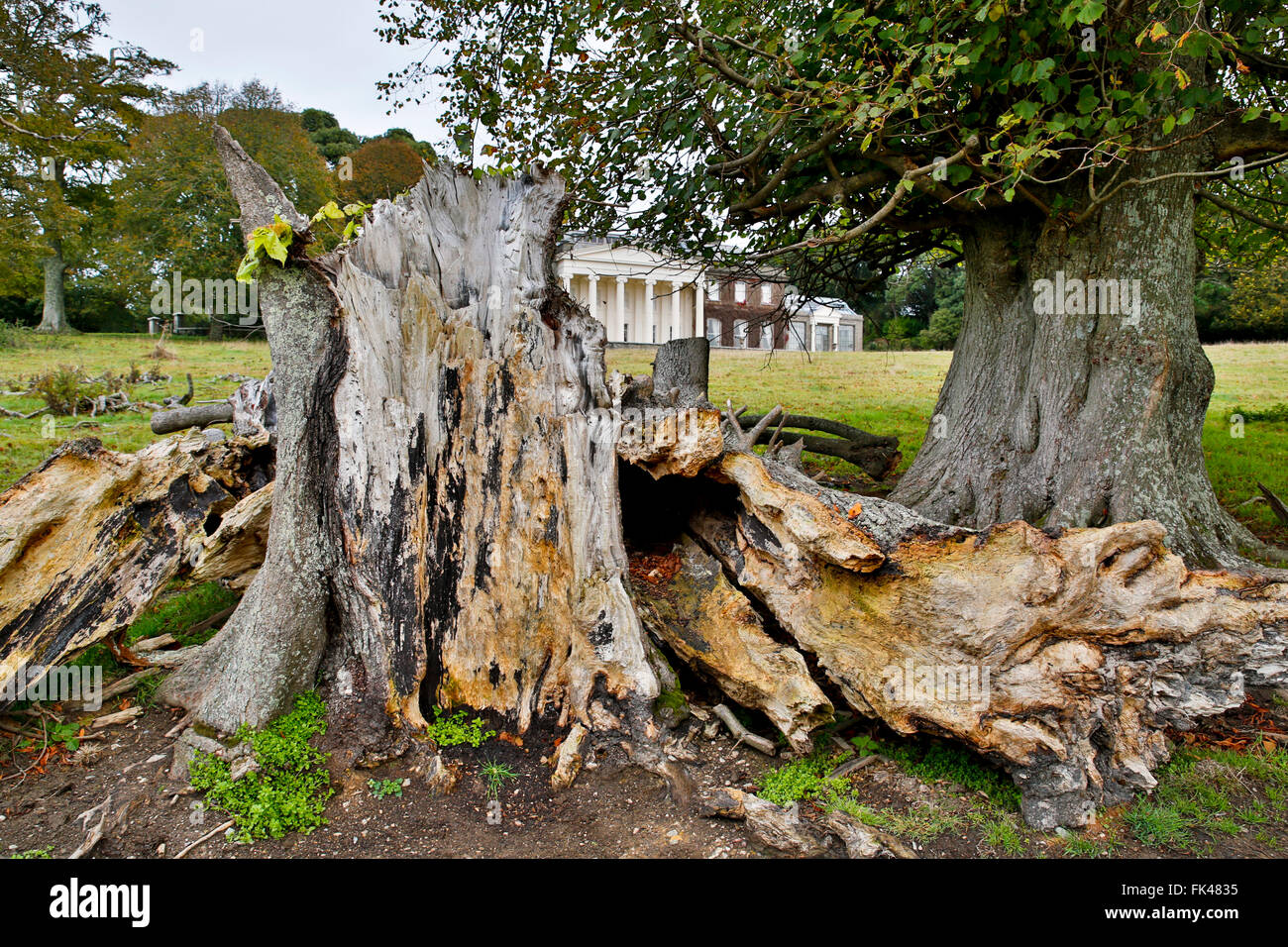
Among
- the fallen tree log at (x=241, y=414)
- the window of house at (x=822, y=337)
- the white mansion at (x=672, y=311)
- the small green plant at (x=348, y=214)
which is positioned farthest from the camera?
the window of house at (x=822, y=337)

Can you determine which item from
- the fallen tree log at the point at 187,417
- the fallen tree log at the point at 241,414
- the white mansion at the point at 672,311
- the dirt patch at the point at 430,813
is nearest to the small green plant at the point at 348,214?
the fallen tree log at the point at 241,414

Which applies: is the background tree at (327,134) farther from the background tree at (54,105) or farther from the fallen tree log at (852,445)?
the fallen tree log at (852,445)

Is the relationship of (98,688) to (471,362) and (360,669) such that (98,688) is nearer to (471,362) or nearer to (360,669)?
(360,669)

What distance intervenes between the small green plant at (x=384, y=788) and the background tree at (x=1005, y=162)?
13.0ft

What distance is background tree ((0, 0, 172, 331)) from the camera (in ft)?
30.2

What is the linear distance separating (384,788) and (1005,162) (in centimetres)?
512

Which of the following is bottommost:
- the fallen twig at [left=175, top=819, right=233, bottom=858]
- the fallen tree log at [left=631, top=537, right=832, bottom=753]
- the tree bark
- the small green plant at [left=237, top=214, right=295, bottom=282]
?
the fallen twig at [left=175, top=819, right=233, bottom=858]

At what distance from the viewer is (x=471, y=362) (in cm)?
409

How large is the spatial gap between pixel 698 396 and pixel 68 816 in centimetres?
448

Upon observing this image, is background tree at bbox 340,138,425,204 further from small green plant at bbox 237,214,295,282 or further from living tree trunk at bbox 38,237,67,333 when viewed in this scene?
small green plant at bbox 237,214,295,282

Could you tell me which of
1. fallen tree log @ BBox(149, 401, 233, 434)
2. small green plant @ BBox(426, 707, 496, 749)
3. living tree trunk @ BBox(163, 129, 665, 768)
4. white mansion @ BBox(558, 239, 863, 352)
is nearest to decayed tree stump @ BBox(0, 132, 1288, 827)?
living tree trunk @ BBox(163, 129, 665, 768)

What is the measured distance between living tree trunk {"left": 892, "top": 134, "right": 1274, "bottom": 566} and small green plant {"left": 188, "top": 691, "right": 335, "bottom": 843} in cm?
536

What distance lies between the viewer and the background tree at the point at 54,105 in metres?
9.21

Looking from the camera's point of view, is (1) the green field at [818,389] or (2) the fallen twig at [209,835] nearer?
(2) the fallen twig at [209,835]
